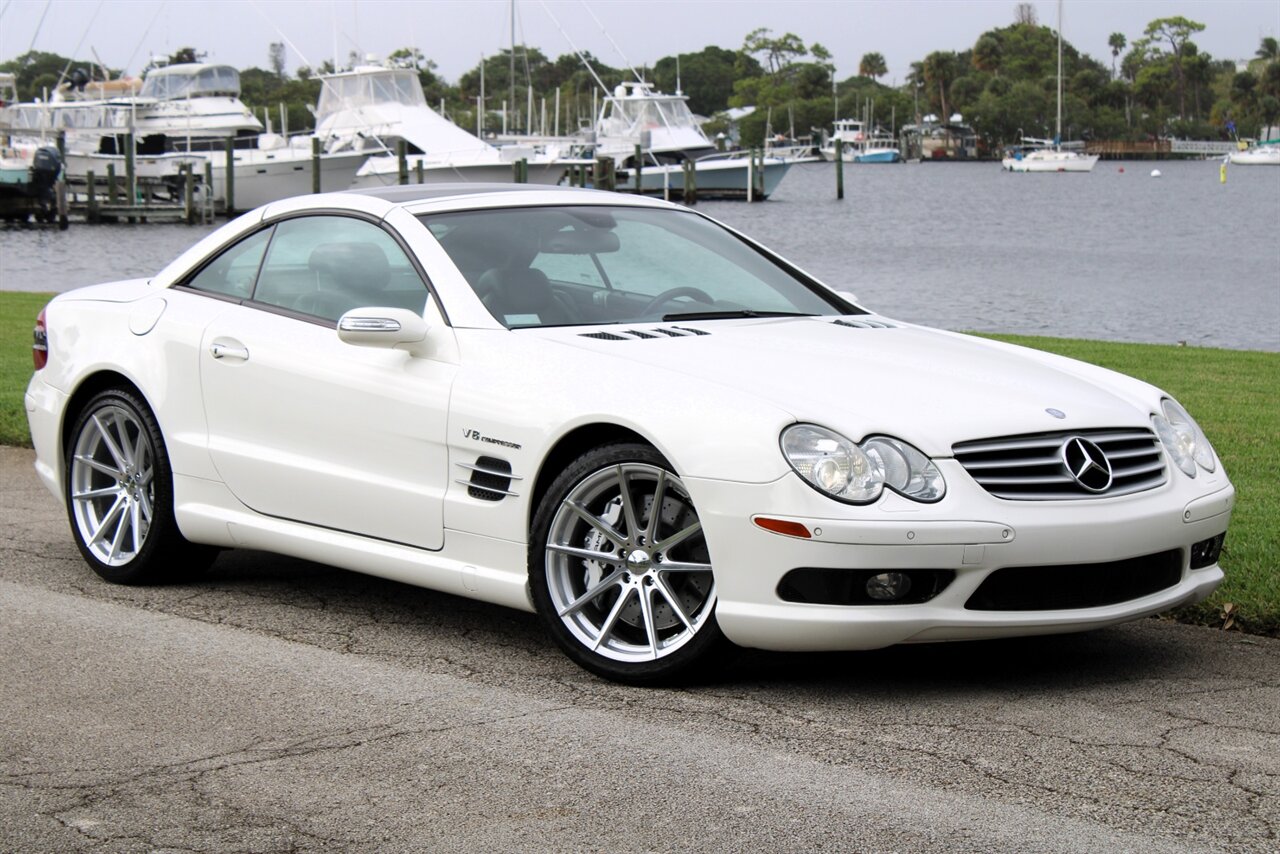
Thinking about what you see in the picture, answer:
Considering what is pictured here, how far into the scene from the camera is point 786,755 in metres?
4.35

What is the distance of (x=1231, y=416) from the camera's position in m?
10.4

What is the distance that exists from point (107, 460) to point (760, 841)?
12.9ft

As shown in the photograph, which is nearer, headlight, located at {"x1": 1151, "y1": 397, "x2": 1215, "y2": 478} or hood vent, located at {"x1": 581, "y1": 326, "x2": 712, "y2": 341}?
headlight, located at {"x1": 1151, "y1": 397, "x2": 1215, "y2": 478}

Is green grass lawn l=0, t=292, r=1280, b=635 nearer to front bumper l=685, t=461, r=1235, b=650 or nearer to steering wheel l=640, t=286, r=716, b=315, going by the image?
front bumper l=685, t=461, r=1235, b=650

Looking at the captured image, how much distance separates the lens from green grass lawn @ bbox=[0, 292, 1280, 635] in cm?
605

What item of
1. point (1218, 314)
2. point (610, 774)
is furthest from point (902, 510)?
point (1218, 314)

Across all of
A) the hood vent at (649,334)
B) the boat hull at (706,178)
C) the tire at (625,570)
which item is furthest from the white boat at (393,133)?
the tire at (625,570)

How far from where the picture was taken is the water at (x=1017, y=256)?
28.8m

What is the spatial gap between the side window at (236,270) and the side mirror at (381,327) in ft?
3.41

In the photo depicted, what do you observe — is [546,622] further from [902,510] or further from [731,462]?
[902,510]

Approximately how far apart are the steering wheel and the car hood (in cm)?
21

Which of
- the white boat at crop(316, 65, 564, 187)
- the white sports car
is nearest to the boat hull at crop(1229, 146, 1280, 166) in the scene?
the white boat at crop(316, 65, 564, 187)

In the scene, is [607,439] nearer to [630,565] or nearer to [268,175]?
[630,565]

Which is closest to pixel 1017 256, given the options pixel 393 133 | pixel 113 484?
pixel 393 133
